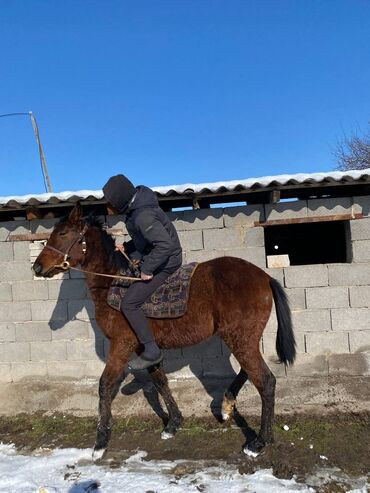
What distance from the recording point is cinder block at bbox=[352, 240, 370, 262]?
15.7ft

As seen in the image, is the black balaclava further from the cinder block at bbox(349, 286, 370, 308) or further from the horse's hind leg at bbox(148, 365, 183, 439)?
the cinder block at bbox(349, 286, 370, 308)

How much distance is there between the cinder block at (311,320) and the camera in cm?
481

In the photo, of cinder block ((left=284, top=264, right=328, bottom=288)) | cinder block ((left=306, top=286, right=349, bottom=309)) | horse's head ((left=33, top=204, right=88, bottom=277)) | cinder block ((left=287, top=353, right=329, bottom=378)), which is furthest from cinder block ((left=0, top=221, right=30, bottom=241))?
cinder block ((left=287, top=353, right=329, bottom=378))

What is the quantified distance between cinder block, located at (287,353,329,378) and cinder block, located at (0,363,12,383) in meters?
3.97

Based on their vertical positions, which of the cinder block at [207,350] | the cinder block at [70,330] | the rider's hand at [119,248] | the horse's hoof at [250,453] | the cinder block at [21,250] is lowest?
the horse's hoof at [250,453]

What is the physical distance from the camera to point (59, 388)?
5.07 metres

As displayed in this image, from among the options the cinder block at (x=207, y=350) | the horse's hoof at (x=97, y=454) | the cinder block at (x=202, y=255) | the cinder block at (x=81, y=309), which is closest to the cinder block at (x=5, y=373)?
the cinder block at (x=81, y=309)

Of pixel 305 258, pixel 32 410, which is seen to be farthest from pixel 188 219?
pixel 305 258

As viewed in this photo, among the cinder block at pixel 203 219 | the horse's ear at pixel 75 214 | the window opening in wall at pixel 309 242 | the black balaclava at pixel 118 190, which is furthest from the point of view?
the window opening in wall at pixel 309 242

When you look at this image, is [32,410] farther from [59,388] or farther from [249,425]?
[249,425]

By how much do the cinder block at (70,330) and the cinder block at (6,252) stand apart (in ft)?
3.80

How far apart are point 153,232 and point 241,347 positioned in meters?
1.46

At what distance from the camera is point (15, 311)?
208 inches

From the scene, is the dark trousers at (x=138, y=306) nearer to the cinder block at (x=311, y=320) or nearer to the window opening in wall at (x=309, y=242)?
the cinder block at (x=311, y=320)
